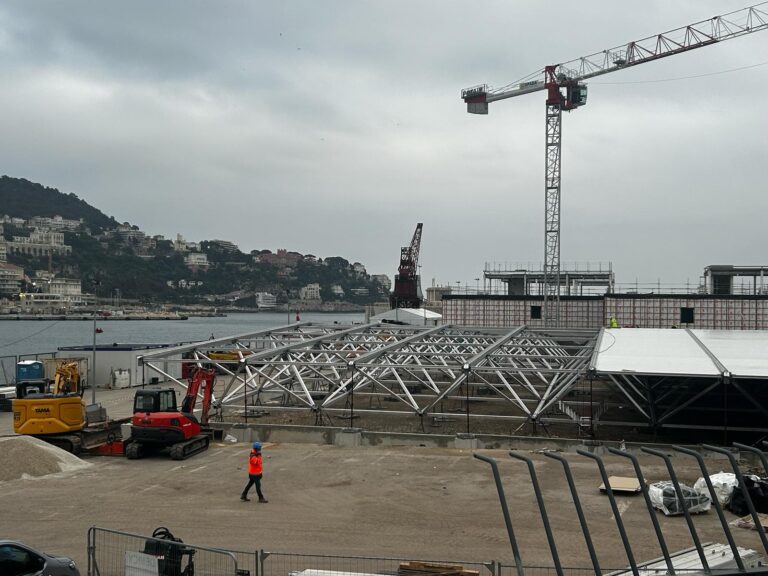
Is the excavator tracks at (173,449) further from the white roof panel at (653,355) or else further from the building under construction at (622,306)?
the building under construction at (622,306)

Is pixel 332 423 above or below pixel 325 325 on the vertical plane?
below

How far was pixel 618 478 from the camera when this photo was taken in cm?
1877

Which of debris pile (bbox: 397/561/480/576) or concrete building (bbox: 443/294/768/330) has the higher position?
concrete building (bbox: 443/294/768/330)

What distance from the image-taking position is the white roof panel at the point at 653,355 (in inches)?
887

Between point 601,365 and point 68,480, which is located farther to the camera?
point 601,365

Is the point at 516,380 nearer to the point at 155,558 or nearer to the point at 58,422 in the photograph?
the point at 58,422

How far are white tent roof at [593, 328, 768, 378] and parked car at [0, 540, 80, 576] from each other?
1610cm

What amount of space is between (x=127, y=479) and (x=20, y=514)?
3844 mm

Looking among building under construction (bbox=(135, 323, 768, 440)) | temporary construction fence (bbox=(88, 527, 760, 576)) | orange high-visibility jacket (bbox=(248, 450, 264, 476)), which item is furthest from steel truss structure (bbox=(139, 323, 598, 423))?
temporary construction fence (bbox=(88, 527, 760, 576))

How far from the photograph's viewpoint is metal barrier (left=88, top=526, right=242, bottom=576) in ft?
36.8

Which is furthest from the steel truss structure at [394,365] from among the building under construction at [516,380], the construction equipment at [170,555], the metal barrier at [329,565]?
the construction equipment at [170,555]

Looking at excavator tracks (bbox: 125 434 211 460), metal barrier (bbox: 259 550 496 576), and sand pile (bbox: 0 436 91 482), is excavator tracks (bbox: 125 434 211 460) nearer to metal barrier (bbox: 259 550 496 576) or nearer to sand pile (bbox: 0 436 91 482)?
sand pile (bbox: 0 436 91 482)

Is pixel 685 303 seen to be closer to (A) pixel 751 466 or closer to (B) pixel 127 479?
(A) pixel 751 466

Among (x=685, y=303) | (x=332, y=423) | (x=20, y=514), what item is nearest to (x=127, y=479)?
(x=20, y=514)
